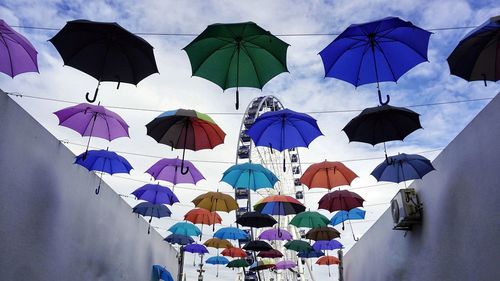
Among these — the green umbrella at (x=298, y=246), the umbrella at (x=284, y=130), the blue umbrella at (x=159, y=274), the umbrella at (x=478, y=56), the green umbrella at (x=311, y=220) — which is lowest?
the blue umbrella at (x=159, y=274)

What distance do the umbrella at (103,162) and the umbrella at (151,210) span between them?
1.57 m

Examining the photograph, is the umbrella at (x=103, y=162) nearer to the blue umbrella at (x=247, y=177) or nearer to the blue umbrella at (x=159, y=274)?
the blue umbrella at (x=247, y=177)

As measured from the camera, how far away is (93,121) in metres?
6.36

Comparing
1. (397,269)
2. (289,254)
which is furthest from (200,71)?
(289,254)

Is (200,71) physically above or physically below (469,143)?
above

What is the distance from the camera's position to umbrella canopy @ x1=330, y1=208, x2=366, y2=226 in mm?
10633

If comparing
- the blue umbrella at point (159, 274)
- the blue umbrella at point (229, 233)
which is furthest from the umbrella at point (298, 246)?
the blue umbrella at point (159, 274)

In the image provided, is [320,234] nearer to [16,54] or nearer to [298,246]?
[298,246]

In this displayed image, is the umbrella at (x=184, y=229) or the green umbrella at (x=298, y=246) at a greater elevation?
the umbrella at (x=184, y=229)

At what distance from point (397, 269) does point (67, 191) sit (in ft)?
19.5

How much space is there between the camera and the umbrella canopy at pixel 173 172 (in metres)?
8.09

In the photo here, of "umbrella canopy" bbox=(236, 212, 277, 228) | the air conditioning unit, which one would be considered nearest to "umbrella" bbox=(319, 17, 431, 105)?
the air conditioning unit

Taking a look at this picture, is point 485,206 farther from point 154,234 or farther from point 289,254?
point 289,254

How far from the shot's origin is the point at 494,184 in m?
3.99
